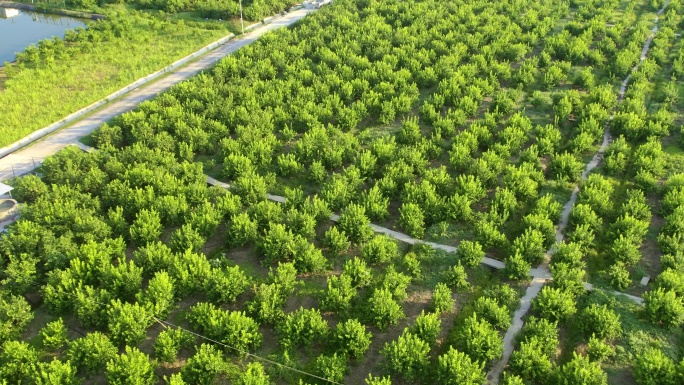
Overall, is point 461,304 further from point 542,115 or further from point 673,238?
point 542,115

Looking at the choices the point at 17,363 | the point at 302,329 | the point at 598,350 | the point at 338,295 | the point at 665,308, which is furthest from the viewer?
the point at 338,295

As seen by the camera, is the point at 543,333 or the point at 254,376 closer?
the point at 254,376

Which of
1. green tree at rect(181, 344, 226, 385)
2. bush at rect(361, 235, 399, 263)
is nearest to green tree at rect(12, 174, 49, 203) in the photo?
green tree at rect(181, 344, 226, 385)

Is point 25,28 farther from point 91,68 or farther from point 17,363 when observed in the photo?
point 17,363

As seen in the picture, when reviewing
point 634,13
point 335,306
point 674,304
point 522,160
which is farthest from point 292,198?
point 634,13

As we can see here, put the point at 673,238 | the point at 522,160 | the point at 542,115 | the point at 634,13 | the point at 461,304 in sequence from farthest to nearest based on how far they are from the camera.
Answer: the point at 634,13
the point at 542,115
the point at 522,160
the point at 673,238
the point at 461,304

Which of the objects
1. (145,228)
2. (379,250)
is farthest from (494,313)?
(145,228)

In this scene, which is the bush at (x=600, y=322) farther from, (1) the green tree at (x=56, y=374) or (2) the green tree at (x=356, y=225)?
(1) the green tree at (x=56, y=374)
